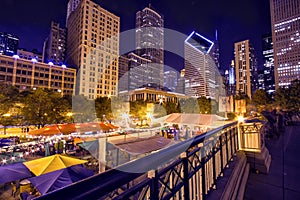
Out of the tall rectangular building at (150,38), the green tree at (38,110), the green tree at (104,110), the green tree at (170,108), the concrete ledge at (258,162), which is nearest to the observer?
the concrete ledge at (258,162)

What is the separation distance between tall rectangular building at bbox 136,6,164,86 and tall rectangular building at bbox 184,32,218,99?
94.3ft

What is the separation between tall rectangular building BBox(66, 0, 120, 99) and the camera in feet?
232

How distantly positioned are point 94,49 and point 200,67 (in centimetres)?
10340

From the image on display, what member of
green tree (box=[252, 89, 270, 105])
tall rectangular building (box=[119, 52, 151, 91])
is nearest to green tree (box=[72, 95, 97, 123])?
green tree (box=[252, 89, 270, 105])

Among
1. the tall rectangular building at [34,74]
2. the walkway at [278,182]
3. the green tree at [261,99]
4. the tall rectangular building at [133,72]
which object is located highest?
the tall rectangular building at [133,72]

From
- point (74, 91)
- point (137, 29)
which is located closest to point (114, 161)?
point (74, 91)

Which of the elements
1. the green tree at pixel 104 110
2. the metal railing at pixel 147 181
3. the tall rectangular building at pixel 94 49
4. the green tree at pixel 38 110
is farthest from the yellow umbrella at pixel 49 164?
the tall rectangular building at pixel 94 49

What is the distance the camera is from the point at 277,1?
89500 mm

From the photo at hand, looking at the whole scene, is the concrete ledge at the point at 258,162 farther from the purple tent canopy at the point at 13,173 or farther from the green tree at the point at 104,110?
the green tree at the point at 104,110

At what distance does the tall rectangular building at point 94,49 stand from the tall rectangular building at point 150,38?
6311 centimetres

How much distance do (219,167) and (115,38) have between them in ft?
280

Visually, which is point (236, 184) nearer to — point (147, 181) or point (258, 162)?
point (258, 162)

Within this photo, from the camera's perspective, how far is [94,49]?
74.1 meters

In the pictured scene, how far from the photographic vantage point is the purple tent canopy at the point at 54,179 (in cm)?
513
